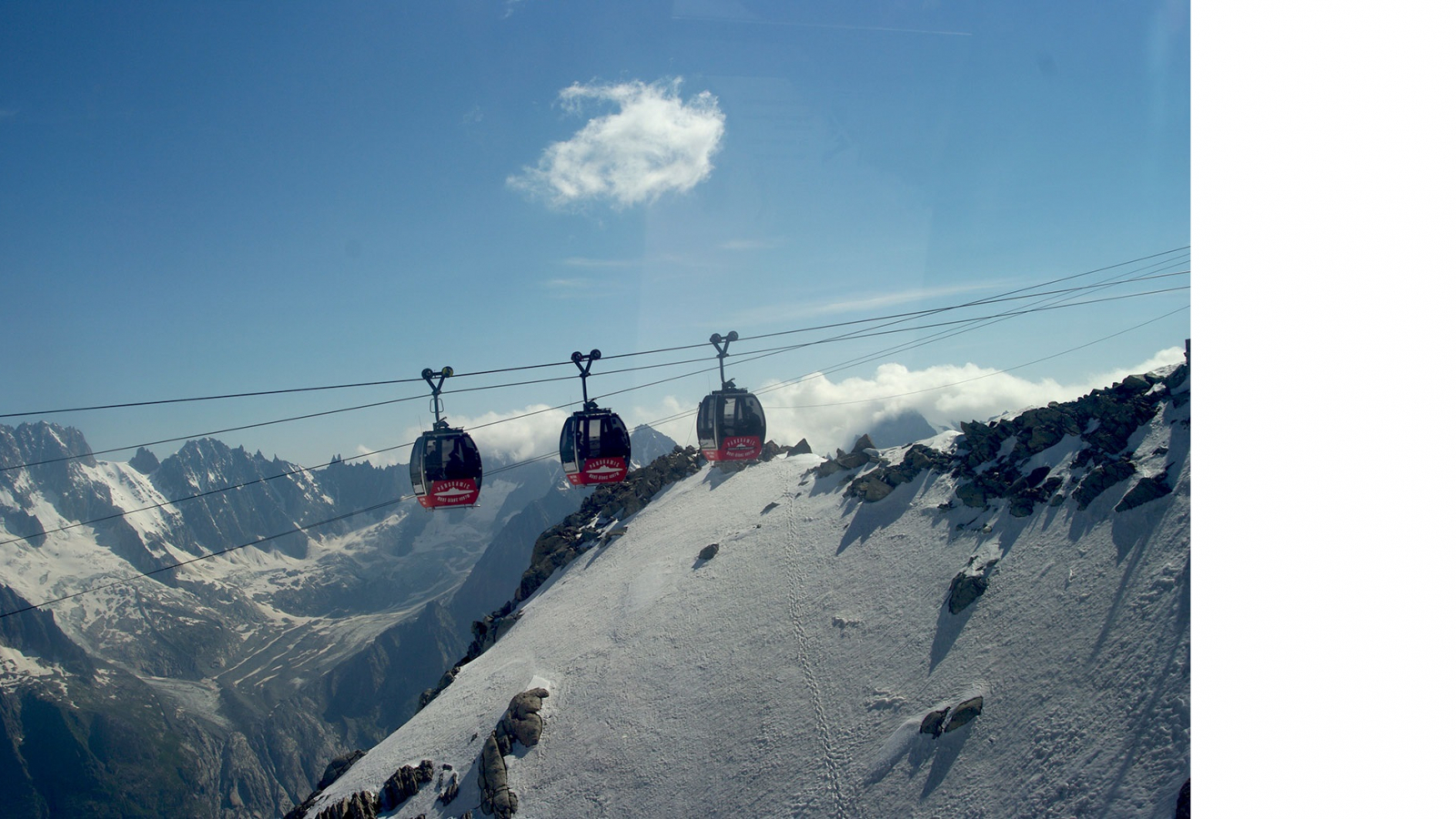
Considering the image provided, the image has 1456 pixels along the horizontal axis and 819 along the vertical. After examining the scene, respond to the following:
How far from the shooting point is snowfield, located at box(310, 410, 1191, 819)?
18.8m

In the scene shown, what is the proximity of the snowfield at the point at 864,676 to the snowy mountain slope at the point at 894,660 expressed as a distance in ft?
0.31

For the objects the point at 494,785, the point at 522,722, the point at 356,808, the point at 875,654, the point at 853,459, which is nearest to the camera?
the point at 875,654

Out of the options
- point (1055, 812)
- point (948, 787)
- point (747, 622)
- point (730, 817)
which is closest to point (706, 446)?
point (747, 622)

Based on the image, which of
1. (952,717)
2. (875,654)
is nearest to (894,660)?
(875,654)

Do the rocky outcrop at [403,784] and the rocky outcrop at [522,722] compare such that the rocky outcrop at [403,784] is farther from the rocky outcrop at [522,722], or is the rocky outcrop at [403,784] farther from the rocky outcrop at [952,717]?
the rocky outcrop at [952,717]

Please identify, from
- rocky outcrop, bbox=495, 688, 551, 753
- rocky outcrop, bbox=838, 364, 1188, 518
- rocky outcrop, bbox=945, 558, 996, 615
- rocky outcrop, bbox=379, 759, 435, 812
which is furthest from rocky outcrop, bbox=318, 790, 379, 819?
rocky outcrop, bbox=838, 364, 1188, 518

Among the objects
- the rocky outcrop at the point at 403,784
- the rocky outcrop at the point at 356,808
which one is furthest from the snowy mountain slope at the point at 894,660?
the rocky outcrop at the point at 356,808

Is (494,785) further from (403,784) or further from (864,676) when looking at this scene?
(864,676)

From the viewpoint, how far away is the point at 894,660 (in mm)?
26703

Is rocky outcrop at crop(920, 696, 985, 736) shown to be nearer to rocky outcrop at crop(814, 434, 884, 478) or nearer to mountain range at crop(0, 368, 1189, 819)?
mountain range at crop(0, 368, 1189, 819)

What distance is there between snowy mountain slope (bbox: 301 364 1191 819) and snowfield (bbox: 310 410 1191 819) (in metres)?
0.09

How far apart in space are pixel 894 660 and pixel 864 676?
1252 mm

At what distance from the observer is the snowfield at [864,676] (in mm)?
18844

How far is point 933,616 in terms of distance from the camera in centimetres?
2772
